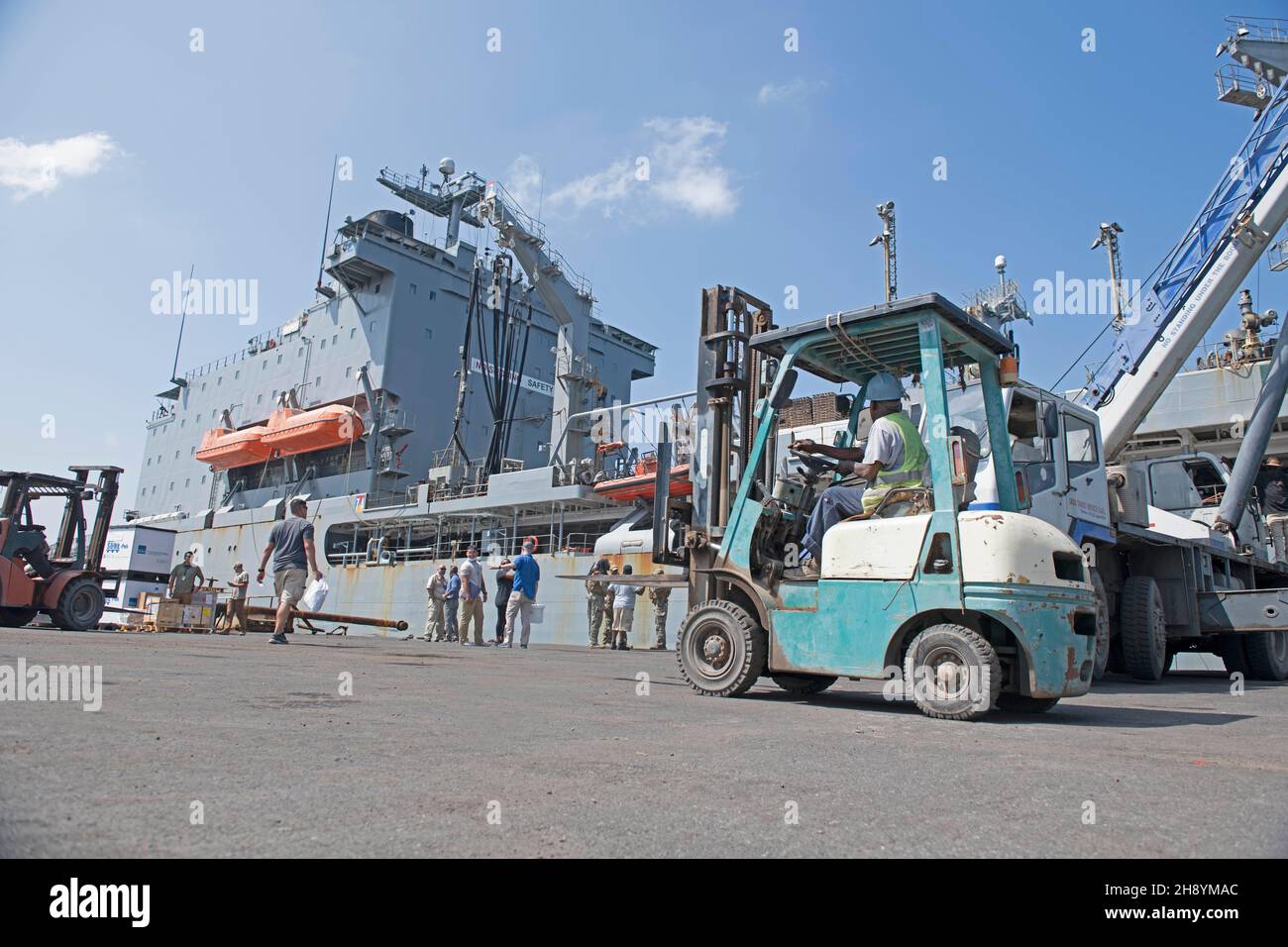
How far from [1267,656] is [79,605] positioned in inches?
659

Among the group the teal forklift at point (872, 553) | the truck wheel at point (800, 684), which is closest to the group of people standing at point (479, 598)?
the teal forklift at point (872, 553)

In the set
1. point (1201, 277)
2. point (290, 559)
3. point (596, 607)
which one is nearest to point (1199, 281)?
point (1201, 277)

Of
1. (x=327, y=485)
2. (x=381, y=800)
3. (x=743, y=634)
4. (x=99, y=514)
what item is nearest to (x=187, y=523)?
(x=327, y=485)

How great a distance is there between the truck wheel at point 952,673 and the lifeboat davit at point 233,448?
30675 mm

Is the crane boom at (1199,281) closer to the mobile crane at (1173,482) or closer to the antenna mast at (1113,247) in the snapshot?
the mobile crane at (1173,482)

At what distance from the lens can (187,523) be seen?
1331 inches

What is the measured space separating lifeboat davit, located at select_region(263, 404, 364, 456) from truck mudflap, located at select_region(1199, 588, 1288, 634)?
2522 centimetres

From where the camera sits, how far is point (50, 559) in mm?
12875

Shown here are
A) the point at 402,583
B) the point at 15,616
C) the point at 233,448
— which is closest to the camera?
the point at 15,616

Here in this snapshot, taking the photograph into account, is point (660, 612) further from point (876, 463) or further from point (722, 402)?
point (876, 463)

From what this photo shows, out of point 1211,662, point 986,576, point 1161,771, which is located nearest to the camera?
point 1161,771
